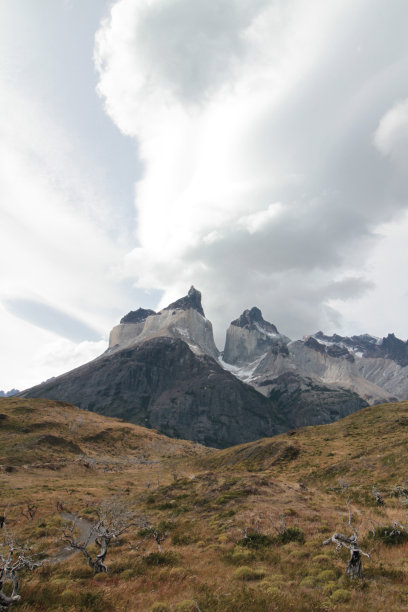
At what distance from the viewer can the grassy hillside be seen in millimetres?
13836

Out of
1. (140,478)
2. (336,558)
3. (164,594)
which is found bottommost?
(140,478)

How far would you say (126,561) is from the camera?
68.1ft

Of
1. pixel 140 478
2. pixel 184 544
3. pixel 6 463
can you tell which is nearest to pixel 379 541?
pixel 184 544

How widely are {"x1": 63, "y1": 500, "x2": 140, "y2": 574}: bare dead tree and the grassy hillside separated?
91 cm

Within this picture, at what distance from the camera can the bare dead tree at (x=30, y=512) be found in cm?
3679

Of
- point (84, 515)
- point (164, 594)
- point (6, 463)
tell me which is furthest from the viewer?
point (6, 463)

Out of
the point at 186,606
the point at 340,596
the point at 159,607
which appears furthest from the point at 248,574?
the point at 340,596

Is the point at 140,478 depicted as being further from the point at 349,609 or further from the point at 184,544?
the point at 349,609

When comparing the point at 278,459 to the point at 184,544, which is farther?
the point at 278,459

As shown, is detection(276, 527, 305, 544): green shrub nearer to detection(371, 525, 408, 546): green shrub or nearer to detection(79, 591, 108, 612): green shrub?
detection(371, 525, 408, 546): green shrub

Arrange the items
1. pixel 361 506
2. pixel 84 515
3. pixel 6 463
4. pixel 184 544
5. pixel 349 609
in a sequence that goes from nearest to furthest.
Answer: pixel 349 609
pixel 184 544
pixel 361 506
pixel 84 515
pixel 6 463

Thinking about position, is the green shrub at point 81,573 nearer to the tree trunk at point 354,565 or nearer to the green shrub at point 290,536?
the green shrub at point 290,536

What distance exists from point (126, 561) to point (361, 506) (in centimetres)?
2039

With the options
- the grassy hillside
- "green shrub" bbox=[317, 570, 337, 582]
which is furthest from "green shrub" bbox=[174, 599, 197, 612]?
"green shrub" bbox=[317, 570, 337, 582]
